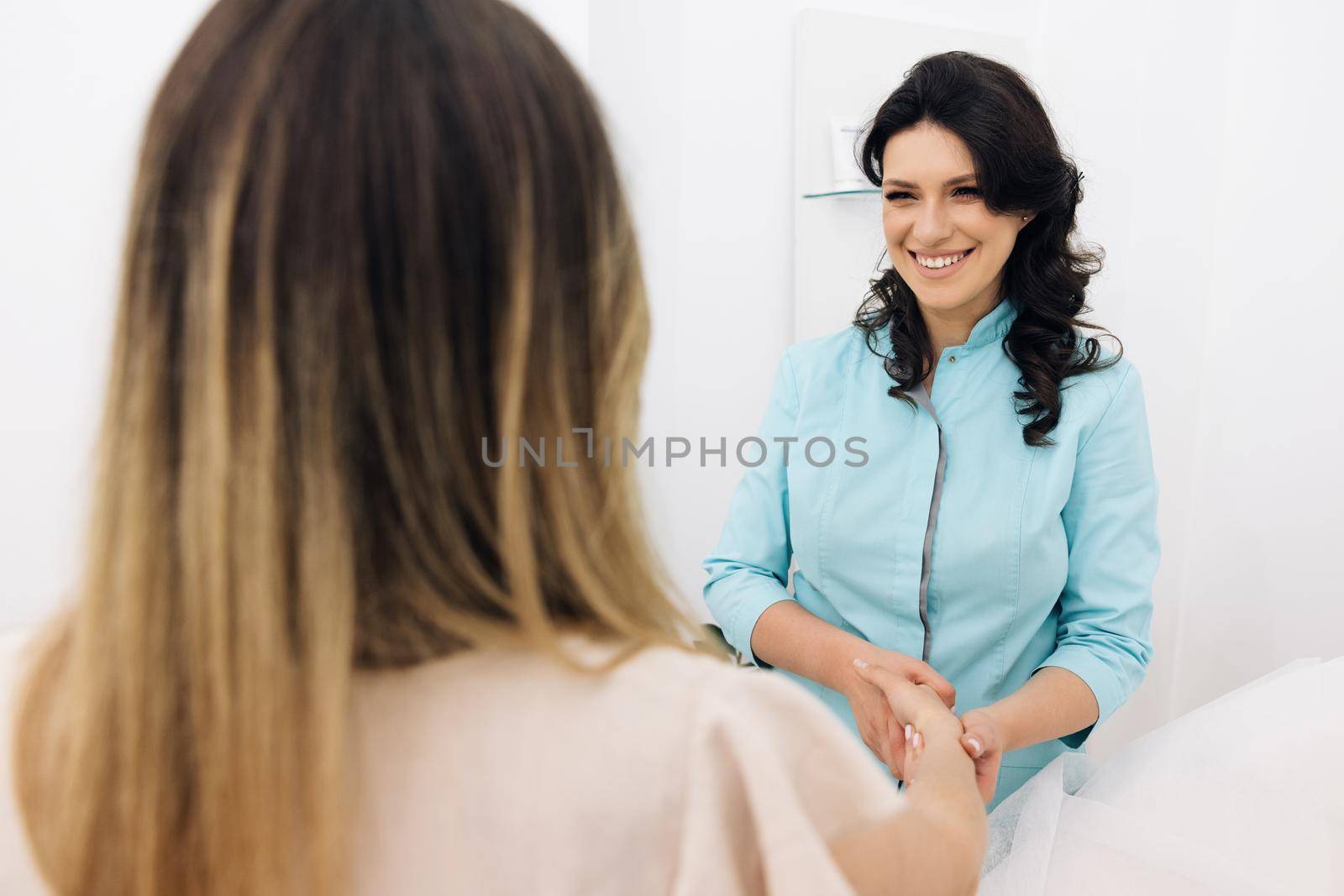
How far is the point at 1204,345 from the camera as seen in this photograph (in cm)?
201

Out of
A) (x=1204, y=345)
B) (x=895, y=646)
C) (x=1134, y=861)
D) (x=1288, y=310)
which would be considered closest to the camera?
(x=1134, y=861)

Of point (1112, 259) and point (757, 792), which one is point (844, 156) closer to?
point (1112, 259)

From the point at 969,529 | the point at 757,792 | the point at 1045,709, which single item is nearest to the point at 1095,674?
the point at 1045,709

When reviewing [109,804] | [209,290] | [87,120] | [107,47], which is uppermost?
[107,47]

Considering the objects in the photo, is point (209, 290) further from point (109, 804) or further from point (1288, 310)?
point (1288, 310)

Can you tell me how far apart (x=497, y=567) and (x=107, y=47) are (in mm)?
1404

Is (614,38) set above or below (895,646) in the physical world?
above

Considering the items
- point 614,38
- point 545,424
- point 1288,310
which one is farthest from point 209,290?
point 1288,310

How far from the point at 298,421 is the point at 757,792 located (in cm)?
30

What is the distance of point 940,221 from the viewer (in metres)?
1.27

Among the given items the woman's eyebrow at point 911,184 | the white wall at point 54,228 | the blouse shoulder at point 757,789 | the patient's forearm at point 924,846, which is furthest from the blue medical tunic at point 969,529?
the white wall at point 54,228

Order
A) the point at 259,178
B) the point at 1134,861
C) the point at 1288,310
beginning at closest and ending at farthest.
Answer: the point at 259,178, the point at 1134,861, the point at 1288,310

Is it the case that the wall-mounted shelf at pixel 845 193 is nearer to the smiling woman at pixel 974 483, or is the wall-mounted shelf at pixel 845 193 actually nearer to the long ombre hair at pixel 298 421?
the smiling woman at pixel 974 483

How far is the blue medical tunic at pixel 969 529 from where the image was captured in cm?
123
